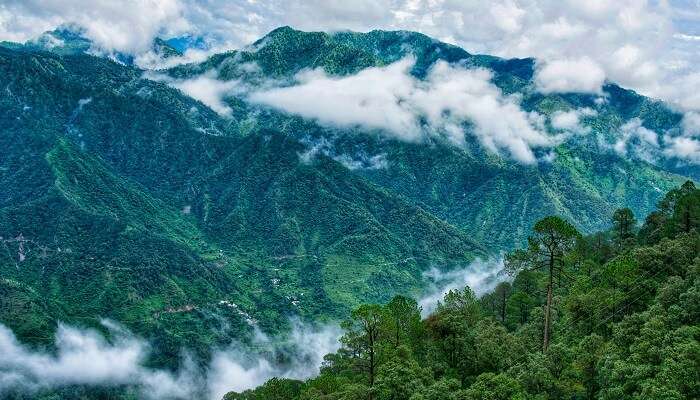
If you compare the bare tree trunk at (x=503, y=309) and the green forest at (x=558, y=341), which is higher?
the bare tree trunk at (x=503, y=309)

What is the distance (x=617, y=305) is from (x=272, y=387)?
66.2m

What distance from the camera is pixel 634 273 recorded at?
296 ft

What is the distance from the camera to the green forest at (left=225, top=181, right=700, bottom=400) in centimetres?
6022

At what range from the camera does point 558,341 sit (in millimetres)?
85062

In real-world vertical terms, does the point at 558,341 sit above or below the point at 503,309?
below

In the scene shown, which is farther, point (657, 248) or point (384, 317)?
point (657, 248)

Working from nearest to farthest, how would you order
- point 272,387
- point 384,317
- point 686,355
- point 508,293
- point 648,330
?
point 686,355, point 648,330, point 384,317, point 272,387, point 508,293

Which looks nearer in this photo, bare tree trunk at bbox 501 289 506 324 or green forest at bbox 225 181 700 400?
green forest at bbox 225 181 700 400

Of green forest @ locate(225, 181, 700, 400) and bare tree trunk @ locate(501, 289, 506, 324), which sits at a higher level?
bare tree trunk @ locate(501, 289, 506, 324)

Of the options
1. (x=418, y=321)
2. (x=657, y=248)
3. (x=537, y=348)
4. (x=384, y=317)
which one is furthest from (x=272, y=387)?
(x=657, y=248)

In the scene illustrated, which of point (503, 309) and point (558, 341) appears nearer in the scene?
point (558, 341)

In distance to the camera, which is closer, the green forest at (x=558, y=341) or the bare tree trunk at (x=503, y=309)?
the green forest at (x=558, y=341)

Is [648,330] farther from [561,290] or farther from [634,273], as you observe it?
[561,290]

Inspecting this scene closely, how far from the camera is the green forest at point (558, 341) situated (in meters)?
60.2
